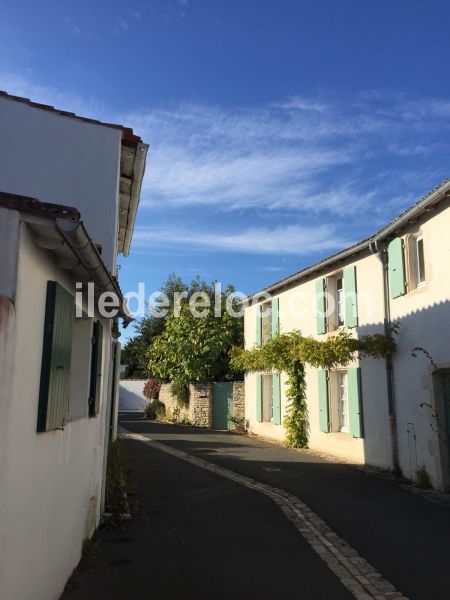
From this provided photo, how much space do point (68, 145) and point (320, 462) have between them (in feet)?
30.3

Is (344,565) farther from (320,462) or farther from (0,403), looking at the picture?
(320,462)

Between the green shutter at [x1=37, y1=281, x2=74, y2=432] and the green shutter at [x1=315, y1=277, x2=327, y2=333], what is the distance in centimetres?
1109

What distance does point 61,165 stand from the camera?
26.5 feet

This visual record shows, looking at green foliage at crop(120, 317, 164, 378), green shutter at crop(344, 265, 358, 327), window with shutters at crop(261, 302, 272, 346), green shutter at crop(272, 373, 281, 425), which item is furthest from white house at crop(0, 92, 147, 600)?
green foliage at crop(120, 317, 164, 378)

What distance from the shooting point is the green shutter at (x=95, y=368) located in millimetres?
6105

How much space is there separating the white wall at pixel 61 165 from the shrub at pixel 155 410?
2124 centimetres

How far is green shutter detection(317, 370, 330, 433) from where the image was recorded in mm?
14172

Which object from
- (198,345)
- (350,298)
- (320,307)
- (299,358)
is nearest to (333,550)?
(350,298)

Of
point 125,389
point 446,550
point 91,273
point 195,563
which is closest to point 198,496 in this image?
point 195,563

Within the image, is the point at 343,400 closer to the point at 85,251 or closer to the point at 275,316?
the point at 275,316

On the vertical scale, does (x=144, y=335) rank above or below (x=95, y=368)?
above

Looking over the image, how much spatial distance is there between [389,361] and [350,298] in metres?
2.26

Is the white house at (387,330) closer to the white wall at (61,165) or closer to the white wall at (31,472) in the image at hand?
the white wall at (61,165)

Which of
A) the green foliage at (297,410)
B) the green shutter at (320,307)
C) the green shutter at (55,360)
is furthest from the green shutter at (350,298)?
the green shutter at (55,360)
